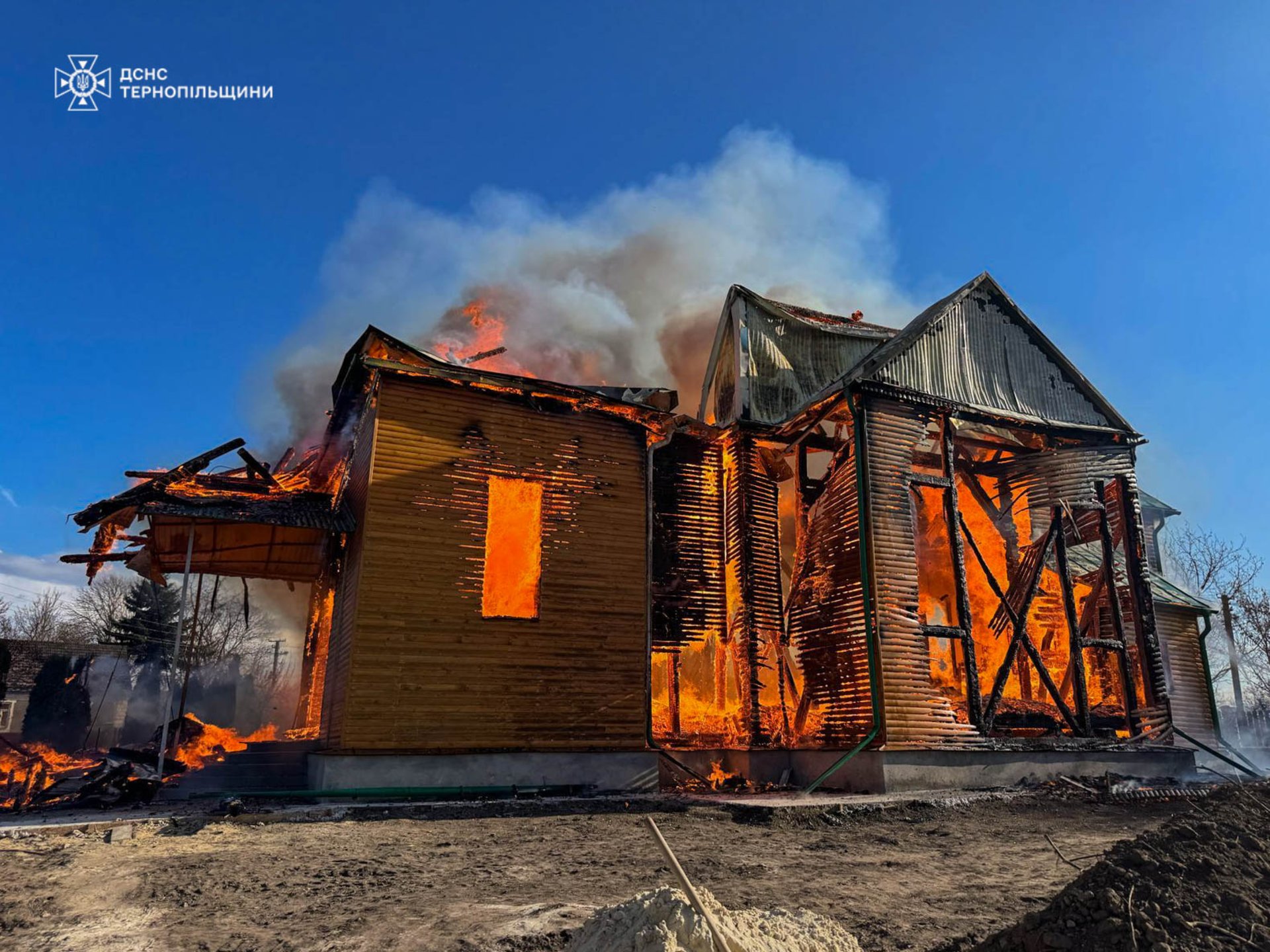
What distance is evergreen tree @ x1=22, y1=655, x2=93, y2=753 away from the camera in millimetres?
31609

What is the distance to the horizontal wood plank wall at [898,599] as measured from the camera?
14.1 m

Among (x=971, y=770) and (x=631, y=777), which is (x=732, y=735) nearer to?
(x=631, y=777)

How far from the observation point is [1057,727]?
1584 cm

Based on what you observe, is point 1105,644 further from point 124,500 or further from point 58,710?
point 58,710

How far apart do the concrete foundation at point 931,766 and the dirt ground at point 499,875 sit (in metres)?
1.51

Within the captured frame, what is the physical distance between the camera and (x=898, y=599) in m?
14.8

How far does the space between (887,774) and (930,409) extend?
7.52m

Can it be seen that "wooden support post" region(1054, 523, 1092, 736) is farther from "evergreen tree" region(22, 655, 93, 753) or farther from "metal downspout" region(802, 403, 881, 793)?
"evergreen tree" region(22, 655, 93, 753)

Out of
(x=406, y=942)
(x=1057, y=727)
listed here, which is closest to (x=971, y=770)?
(x=1057, y=727)

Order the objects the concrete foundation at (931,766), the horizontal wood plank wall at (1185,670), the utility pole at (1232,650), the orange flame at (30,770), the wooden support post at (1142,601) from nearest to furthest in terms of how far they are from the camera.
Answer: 1. the concrete foundation at (931,766)
2. the orange flame at (30,770)
3. the wooden support post at (1142,601)
4. the horizontal wood plank wall at (1185,670)
5. the utility pole at (1232,650)

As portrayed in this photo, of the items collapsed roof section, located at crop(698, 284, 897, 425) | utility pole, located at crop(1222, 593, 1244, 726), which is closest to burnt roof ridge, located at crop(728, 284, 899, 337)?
collapsed roof section, located at crop(698, 284, 897, 425)

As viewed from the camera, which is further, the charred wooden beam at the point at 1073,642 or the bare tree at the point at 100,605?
the bare tree at the point at 100,605

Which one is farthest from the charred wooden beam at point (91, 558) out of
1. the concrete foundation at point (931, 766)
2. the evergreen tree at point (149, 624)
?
the evergreen tree at point (149, 624)

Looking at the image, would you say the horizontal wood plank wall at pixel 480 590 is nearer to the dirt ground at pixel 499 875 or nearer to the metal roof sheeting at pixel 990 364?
the dirt ground at pixel 499 875
